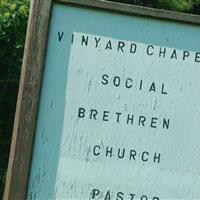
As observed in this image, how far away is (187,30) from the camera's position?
3518 mm

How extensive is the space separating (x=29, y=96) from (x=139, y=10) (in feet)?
2.09

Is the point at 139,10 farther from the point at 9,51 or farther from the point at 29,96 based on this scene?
the point at 9,51

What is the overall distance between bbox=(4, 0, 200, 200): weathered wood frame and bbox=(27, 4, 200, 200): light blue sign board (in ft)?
0.12

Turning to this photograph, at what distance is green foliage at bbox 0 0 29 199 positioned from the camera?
5160 mm

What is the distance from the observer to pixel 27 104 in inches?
132

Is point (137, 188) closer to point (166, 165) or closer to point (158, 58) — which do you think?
point (166, 165)

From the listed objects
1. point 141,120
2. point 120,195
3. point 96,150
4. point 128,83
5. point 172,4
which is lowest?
point 120,195

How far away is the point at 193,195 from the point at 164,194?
14cm

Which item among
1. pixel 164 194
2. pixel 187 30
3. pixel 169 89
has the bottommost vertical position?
pixel 164 194

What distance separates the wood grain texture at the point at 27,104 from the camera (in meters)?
3.35

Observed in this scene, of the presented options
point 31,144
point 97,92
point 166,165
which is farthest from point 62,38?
point 166,165

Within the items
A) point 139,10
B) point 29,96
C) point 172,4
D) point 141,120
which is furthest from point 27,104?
point 172,4

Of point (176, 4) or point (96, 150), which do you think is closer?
point (96, 150)

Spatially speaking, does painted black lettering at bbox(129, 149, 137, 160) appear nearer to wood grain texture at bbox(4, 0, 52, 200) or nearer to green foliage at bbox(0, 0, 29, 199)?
wood grain texture at bbox(4, 0, 52, 200)
